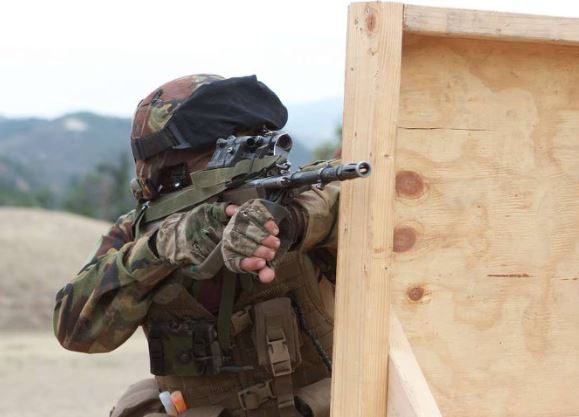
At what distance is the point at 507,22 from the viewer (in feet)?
7.73

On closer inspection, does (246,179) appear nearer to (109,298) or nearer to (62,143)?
(109,298)

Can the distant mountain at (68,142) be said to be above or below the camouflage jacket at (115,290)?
below

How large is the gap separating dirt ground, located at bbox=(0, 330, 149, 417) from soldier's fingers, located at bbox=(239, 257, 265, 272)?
7346 mm

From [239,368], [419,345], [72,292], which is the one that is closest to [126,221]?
[72,292]

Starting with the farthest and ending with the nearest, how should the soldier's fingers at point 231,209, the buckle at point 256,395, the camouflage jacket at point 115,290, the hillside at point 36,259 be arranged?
the hillside at point 36,259 < the buckle at point 256,395 < the camouflage jacket at point 115,290 < the soldier's fingers at point 231,209

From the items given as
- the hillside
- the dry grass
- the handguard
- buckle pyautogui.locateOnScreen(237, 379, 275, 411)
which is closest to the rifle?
the handguard

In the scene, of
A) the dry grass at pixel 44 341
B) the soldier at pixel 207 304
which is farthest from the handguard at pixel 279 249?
the dry grass at pixel 44 341

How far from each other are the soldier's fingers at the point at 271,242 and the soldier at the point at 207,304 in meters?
0.53

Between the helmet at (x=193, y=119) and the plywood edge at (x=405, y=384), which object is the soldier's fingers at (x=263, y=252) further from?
the helmet at (x=193, y=119)

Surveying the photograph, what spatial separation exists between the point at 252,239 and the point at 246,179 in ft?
1.26

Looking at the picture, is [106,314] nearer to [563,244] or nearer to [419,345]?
[419,345]

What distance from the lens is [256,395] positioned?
10.9 ft

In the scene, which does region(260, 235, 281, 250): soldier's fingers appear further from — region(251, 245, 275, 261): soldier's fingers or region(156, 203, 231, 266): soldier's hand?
region(156, 203, 231, 266): soldier's hand

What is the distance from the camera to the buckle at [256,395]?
332 cm
